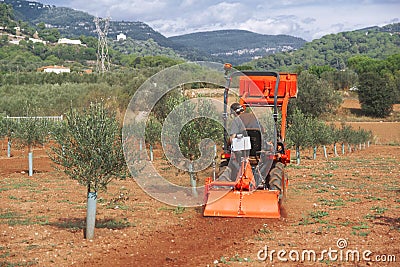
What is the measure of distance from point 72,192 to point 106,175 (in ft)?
29.0

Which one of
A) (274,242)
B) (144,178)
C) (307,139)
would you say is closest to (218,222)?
(274,242)

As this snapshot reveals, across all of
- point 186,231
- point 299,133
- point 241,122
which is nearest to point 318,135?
point 299,133

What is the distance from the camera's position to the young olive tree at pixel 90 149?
39.2 ft

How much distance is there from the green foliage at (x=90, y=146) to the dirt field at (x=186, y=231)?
1.52 metres

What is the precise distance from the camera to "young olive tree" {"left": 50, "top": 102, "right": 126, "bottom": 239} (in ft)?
39.2

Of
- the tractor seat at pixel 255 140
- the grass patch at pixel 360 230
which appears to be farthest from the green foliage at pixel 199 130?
the grass patch at pixel 360 230

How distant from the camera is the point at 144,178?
24.6m

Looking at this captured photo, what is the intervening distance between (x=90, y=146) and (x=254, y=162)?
16.8 feet

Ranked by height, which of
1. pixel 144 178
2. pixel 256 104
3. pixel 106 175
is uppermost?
pixel 256 104

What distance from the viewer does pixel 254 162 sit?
49.8ft

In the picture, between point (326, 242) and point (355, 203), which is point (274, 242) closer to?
point (326, 242)

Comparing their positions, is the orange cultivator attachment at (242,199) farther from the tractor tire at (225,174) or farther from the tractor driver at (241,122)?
the tractor driver at (241,122)

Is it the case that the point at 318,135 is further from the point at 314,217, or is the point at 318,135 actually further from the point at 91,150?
the point at 91,150

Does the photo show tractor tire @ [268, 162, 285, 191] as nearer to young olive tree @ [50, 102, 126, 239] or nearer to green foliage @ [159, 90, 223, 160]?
green foliage @ [159, 90, 223, 160]
